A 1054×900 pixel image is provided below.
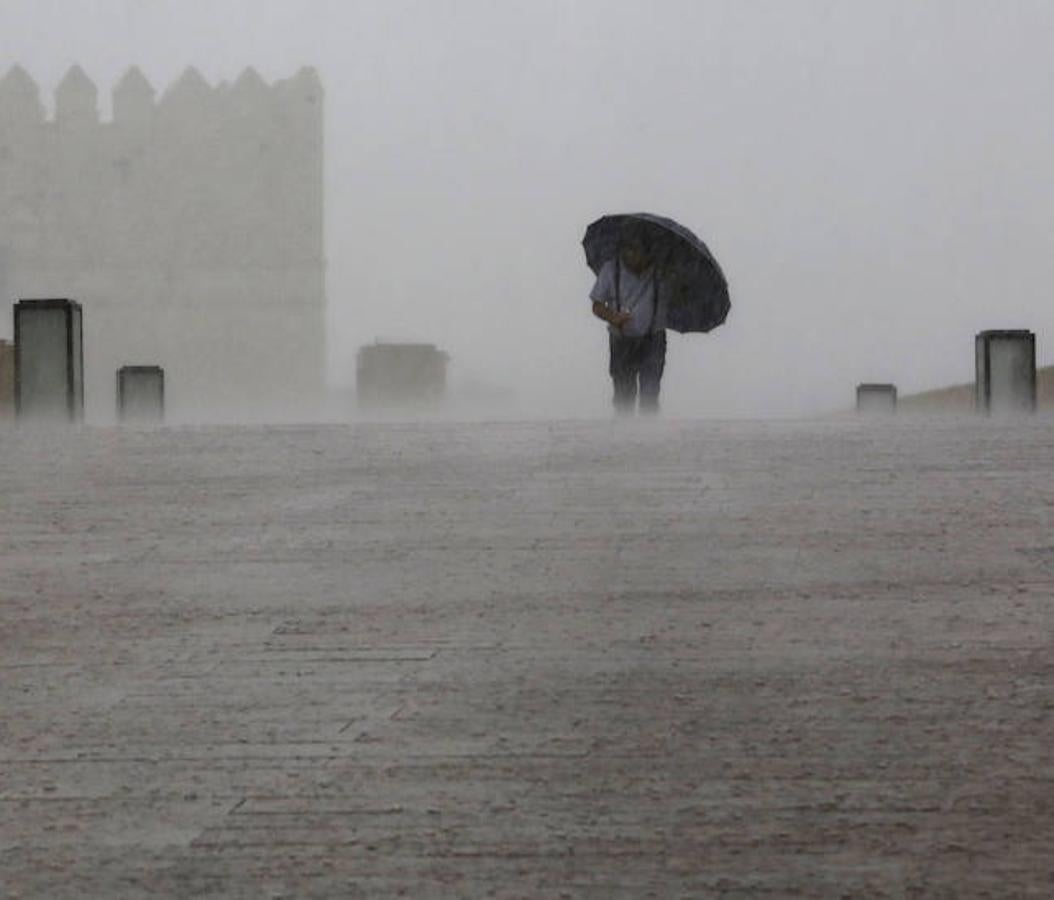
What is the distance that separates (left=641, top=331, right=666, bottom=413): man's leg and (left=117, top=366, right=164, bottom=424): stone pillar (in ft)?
42.5

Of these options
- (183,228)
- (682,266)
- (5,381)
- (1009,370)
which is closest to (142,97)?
(183,228)

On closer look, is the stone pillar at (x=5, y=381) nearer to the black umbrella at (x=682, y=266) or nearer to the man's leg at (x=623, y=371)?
the black umbrella at (x=682, y=266)

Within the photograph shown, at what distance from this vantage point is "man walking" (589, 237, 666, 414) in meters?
10.3

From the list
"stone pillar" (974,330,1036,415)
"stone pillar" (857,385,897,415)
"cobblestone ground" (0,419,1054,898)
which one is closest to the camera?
"cobblestone ground" (0,419,1054,898)

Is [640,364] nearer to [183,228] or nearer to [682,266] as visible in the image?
[682,266]

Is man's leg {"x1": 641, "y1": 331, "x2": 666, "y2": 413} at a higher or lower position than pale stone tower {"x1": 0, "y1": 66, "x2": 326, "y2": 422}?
lower

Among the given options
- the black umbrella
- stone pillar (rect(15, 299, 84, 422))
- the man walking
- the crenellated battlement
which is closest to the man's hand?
the man walking

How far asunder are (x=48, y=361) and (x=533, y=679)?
9893 millimetres

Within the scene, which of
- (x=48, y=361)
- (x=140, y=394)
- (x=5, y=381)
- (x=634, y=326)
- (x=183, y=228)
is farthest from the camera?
(x=183, y=228)

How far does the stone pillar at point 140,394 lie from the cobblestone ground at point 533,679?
17.1 meters

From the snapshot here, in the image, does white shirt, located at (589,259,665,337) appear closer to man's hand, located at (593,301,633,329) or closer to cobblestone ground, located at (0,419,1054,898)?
man's hand, located at (593,301,633,329)

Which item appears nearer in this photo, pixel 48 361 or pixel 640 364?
pixel 640 364

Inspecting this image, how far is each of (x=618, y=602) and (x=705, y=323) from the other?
23.2 feet

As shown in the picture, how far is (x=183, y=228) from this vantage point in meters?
45.0
